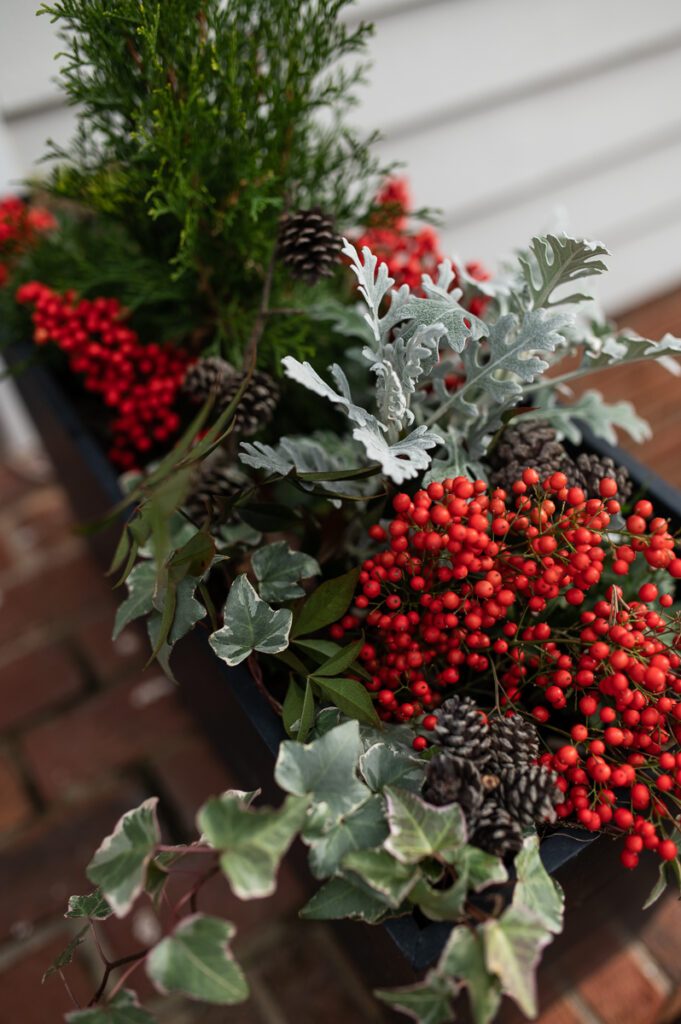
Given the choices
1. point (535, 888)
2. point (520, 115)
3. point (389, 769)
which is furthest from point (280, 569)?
point (520, 115)

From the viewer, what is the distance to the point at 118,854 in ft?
1.36

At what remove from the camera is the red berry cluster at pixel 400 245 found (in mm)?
747

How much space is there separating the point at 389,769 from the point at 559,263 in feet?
1.15

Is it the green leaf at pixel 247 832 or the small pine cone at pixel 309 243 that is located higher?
the small pine cone at pixel 309 243

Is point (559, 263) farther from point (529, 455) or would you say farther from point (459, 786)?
point (459, 786)

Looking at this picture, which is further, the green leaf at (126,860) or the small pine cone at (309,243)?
the small pine cone at (309,243)

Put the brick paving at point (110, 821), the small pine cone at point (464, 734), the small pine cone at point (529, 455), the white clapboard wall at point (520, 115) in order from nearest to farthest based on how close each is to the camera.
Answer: the small pine cone at point (464, 734) → the small pine cone at point (529, 455) → the brick paving at point (110, 821) → the white clapboard wall at point (520, 115)

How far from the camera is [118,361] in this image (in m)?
0.75

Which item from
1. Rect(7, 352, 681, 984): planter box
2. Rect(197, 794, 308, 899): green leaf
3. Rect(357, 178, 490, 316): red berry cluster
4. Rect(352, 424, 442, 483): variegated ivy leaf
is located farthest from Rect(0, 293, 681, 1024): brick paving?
Rect(357, 178, 490, 316): red berry cluster

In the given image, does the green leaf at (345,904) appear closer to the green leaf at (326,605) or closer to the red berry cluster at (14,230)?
the green leaf at (326,605)

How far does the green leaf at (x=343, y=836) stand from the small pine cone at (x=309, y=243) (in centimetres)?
40

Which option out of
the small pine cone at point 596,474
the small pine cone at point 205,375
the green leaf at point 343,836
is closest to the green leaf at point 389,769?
the green leaf at point 343,836

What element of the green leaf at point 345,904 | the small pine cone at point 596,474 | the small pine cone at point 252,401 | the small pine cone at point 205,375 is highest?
the small pine cone at point 205,375

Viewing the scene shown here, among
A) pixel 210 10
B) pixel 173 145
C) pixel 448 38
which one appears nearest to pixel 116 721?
pixel 173 145
